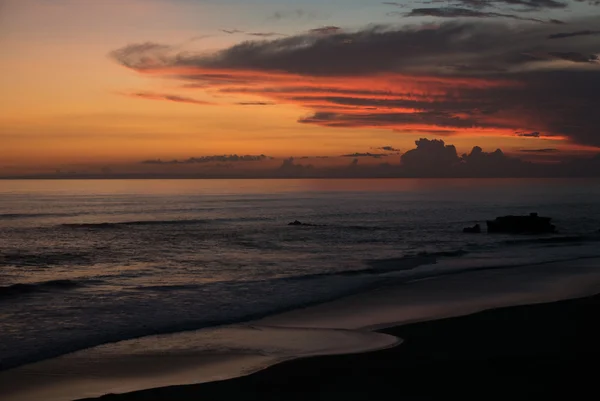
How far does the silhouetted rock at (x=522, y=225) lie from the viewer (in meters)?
51.3

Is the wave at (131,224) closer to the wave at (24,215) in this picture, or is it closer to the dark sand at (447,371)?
the wave at (24,215)

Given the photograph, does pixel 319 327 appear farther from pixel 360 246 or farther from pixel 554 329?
pixel 360 246

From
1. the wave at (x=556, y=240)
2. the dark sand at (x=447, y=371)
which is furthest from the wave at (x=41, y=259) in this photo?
the wave at (x=556, y=240)

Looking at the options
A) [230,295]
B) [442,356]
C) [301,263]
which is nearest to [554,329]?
[442,356]

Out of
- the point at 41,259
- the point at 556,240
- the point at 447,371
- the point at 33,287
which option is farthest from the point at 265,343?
the point at 556,240

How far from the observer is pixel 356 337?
1473 cm

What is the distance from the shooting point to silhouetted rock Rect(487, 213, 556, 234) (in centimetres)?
5134

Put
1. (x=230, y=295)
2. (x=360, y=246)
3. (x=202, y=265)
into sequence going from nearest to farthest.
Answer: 1. (x=230, y=295)
2. (x=202, y=265)
3. (x=360, y=246)

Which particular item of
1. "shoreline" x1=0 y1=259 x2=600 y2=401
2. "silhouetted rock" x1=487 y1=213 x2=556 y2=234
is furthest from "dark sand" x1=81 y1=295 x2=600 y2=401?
"silhouetted rock" x1=487 y1=213 x2=556 y2=234

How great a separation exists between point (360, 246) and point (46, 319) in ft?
86.9

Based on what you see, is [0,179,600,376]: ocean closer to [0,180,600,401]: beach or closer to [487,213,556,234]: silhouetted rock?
[0,180,600,401]: beach

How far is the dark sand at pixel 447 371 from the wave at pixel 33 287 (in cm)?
1372

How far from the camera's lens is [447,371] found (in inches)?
454

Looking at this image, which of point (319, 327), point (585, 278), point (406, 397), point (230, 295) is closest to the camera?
point (406, 397)
